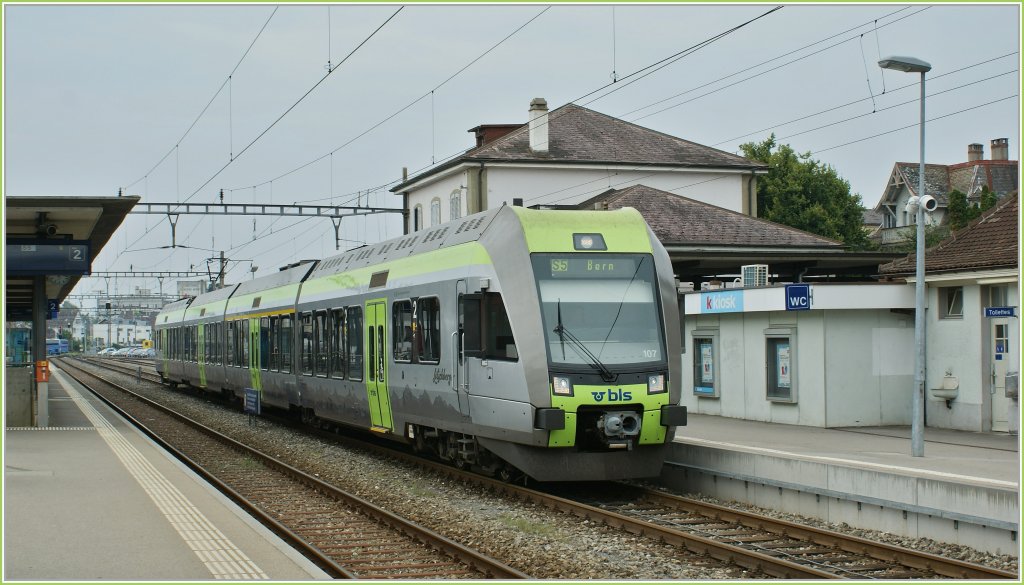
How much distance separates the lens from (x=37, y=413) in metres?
24.0

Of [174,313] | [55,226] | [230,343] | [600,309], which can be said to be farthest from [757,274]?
[174,313]

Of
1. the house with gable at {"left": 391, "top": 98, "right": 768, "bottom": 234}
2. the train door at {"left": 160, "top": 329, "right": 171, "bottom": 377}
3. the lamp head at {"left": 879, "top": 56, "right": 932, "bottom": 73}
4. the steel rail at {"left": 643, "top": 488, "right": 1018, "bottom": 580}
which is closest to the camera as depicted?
the steel rail at {"left": 643, "top": 488, "right": 1018, "bottom": 580}

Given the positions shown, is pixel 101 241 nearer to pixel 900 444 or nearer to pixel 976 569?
pixel 900 444

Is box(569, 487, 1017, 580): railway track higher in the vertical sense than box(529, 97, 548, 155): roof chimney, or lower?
lower

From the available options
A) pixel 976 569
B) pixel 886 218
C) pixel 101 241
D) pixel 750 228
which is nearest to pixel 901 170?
pixel 886 218

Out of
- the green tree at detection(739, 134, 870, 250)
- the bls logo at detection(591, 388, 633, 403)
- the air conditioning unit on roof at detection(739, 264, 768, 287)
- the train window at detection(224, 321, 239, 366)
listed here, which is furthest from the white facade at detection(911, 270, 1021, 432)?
the green tree at detection(739, 134, 870, 250)

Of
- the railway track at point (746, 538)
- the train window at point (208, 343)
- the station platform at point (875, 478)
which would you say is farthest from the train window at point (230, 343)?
the railway track at point (746, 538)

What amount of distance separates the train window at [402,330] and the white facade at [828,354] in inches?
305

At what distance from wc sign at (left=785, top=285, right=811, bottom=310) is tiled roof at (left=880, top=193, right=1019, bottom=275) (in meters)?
2.24

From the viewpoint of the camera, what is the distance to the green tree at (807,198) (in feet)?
194

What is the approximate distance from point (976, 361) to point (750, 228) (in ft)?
50.3

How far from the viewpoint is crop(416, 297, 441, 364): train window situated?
15.6 meters

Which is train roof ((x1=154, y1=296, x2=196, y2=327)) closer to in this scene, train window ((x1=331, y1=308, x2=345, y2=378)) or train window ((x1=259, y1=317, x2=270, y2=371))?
train window ((x1=259, y1=317, x2=270, y2=371))

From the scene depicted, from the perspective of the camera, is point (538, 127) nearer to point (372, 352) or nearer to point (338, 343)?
point (338, 343)
